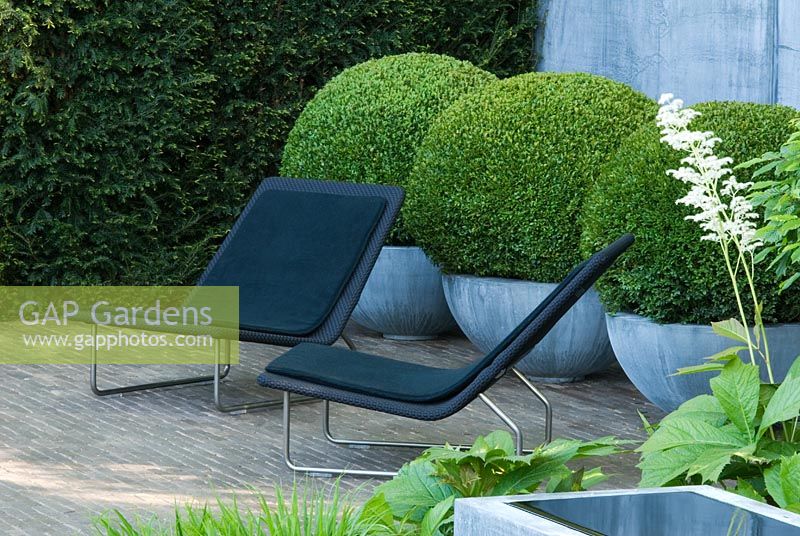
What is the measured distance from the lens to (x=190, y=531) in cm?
268

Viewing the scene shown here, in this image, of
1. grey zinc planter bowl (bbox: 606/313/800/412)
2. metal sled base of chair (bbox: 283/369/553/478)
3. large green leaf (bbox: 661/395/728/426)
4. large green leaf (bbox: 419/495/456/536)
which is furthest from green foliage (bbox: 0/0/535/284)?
large green leaf (bbox: 419/495/456/536)

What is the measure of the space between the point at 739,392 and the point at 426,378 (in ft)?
4.63

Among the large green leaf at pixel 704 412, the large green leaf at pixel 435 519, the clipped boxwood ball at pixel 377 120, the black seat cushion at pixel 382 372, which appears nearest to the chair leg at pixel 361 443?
the black seat cushion at pixel 382 372

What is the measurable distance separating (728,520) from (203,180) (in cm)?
610

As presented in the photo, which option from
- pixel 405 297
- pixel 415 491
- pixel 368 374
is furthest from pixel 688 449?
pixel 405 297

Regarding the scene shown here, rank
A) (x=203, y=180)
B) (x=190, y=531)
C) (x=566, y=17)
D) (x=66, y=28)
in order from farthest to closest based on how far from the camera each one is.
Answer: (x=566, y=17) → (x=203, y=180) → (x=66, y=28) → (x=190, y=531)

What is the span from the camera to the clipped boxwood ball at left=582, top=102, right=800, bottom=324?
4.55 m

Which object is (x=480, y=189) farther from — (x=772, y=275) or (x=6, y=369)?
(x=6, y=369)

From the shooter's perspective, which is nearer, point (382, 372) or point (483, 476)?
point (483, 476)

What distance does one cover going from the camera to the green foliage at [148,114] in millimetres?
7160

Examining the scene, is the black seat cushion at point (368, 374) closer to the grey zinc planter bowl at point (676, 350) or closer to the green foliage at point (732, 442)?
the grey zinc planter bowl at point (676, 350)

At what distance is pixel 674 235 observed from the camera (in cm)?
459

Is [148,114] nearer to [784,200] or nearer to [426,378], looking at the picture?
[426,378]

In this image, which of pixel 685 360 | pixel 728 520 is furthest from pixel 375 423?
pixel 728 520
